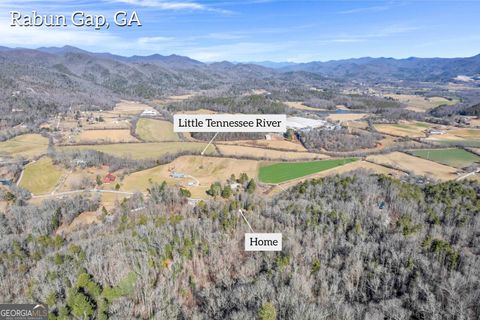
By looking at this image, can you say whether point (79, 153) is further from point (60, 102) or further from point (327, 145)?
point (60, 102)

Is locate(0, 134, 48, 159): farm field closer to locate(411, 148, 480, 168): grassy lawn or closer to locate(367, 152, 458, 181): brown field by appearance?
locate(367, 152, 458, 181): brown field

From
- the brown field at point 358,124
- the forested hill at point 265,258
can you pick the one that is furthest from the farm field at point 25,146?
the brown field at point 358,124

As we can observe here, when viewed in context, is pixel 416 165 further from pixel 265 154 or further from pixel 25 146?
A: pixel 25 146

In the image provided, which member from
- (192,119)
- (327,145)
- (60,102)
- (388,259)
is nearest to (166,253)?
(192,119)

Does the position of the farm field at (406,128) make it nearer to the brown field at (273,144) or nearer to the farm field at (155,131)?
the brown field at (273,144)

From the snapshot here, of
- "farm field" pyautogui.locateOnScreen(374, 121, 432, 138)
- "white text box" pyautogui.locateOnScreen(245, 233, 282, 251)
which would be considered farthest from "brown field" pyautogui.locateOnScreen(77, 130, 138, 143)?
"farm field" pyautogui.locateOnScreen(374, 121, 432, 138)

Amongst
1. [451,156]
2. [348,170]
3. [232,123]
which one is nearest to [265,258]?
[232,123]
